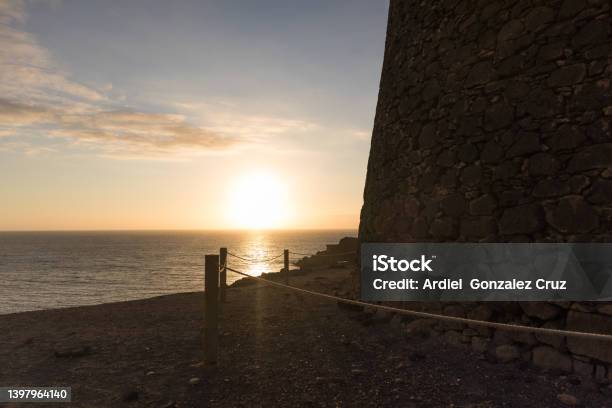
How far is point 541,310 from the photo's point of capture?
4.48m

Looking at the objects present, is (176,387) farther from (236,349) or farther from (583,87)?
(583,87)

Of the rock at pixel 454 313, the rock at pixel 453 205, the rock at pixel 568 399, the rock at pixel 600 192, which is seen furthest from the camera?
the rock at pixel 453 205

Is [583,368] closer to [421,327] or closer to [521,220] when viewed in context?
[521,220]

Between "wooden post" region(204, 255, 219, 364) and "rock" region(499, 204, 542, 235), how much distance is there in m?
3.76

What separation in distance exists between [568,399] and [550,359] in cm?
69

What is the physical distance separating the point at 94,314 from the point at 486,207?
26.3ft

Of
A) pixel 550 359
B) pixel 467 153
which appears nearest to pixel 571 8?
pixel 467 153

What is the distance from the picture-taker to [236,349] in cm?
542

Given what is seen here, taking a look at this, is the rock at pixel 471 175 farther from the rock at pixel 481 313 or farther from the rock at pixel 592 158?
the rock at pixel 481 313

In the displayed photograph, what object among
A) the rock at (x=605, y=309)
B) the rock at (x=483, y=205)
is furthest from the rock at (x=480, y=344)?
the rock at (x=483, y=205)

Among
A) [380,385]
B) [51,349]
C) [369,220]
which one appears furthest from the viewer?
[369,220]

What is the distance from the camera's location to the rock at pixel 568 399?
140 inches

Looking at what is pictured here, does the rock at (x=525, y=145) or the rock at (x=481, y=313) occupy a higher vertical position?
the rock at (x=525, y=145)

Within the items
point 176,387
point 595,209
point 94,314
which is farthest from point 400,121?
point 94,314
